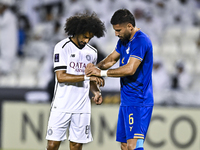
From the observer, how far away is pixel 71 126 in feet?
15.1

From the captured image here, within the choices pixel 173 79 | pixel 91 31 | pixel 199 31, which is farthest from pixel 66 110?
pixel 199 31

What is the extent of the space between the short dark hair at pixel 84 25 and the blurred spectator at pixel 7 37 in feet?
14.3

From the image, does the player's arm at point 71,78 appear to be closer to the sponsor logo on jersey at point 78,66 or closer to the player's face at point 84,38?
the sponsor logo on jersey at point 78,66

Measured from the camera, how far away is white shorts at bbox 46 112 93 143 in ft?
14.8

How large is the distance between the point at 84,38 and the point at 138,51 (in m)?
0.77

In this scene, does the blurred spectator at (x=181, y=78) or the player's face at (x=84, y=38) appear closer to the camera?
the player's face at (x=84, y=38)

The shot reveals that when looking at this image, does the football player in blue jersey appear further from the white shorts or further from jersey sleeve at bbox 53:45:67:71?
the white shorts

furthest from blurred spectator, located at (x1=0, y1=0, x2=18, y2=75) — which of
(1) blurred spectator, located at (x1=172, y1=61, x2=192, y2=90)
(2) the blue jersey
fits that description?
(2) the blue jersey

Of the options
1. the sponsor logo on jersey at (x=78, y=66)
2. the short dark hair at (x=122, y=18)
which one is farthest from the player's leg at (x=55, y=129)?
the short dark hair at (x=122, y=18)

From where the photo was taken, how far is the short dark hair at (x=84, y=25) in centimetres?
441

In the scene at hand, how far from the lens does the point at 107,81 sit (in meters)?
7.58

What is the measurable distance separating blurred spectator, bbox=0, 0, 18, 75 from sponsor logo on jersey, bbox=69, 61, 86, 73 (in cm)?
434

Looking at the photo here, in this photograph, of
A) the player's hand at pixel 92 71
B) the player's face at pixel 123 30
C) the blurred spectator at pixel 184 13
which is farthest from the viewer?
the blurred spectator at pixel 184 13

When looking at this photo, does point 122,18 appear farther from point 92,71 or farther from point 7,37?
point 7,37
